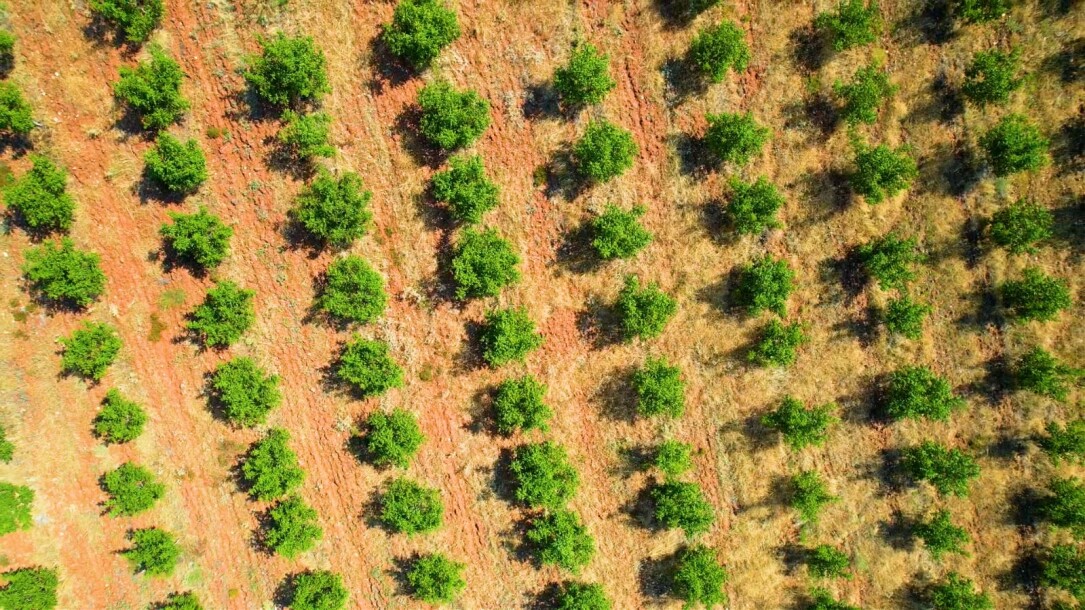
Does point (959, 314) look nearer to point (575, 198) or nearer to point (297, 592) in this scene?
point (575, 198)

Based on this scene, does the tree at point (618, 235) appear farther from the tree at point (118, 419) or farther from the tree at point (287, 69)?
the tree at point (118, 419)

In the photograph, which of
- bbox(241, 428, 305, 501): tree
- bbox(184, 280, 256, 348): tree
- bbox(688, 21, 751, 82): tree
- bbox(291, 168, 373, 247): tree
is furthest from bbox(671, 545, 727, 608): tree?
bbox(184, 280, 256, 348): tree

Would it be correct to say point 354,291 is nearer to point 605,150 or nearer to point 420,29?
point 420,29

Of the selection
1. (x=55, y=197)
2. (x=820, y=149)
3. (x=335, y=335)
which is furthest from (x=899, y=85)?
(x=55, y=197)

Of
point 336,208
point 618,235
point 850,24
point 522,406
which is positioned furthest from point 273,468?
point 850,24

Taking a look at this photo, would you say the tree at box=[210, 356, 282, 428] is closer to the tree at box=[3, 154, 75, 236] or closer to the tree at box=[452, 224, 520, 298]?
the tree at box=[3, 154, 75, 236]

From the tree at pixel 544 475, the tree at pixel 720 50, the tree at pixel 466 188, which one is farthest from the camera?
the tree at pixel 544 475

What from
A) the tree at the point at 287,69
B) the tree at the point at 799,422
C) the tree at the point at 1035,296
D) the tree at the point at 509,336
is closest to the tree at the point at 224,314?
the tree at the point at 287,69
